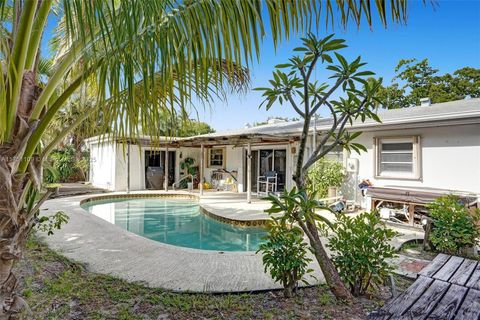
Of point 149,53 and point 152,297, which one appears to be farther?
point 152,297

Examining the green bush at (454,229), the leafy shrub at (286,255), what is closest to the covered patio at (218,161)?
the green bush at (454,229)

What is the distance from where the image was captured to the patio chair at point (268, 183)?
47.4ft

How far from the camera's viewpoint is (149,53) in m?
2.01

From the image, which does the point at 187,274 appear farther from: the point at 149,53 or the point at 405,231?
the point at 405,231

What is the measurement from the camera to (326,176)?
11.4m

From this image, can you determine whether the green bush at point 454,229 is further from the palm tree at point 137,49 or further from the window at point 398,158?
the palm tree at point 137,49

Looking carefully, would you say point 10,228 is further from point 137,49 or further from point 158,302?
point 158,302

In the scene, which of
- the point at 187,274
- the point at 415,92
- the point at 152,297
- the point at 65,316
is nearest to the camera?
the point at 65,316

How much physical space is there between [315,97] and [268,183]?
1099 cm

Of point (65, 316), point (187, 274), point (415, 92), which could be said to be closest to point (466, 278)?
point (187, 274)

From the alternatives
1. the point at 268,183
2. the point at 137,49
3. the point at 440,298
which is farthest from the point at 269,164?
the point at 137,49

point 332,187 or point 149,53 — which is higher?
point 149,53

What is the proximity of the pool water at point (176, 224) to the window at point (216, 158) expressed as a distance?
412 centimetres

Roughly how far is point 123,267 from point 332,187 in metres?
8.52
